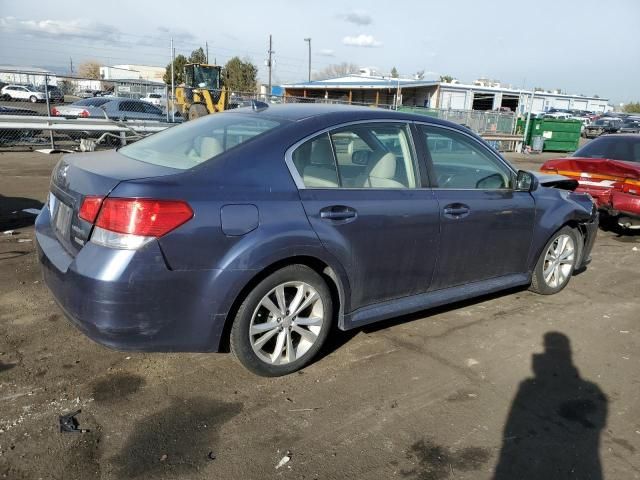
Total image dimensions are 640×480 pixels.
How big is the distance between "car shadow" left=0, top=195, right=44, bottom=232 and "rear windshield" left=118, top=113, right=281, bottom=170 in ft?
11.6

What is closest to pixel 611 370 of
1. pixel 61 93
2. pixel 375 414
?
pixel 375 414

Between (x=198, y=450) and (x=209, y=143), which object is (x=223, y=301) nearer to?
(x=198, y=450)

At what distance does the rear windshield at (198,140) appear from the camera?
3391 millimetres

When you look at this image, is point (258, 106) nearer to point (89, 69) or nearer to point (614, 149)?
point (614, 149)

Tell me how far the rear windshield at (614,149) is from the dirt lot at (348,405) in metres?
4.72

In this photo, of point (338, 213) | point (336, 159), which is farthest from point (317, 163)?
point (338, 213)

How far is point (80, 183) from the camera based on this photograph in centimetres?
319

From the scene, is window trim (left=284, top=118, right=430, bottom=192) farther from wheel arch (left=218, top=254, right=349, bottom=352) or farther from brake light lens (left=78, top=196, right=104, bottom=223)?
brake light lens (left=78, top=196, right=104, bottom=223)

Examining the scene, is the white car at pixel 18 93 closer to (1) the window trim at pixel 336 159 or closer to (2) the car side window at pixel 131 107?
(2) the car side window at pixel 131 107

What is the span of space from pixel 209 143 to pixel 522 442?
2.58 meters

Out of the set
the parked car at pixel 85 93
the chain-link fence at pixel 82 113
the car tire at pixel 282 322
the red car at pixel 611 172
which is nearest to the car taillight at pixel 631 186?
the red car at pixel 611 172

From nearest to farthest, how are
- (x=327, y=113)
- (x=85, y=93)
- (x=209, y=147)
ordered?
(x=209, y=147) < (x=327, y=113) < (x=85, y=93)

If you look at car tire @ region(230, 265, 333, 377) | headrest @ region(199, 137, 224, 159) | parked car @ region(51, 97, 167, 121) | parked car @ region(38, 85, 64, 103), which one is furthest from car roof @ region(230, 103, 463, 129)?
parked car @ region(38, 85, 64, 103)

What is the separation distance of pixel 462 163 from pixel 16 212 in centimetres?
593
